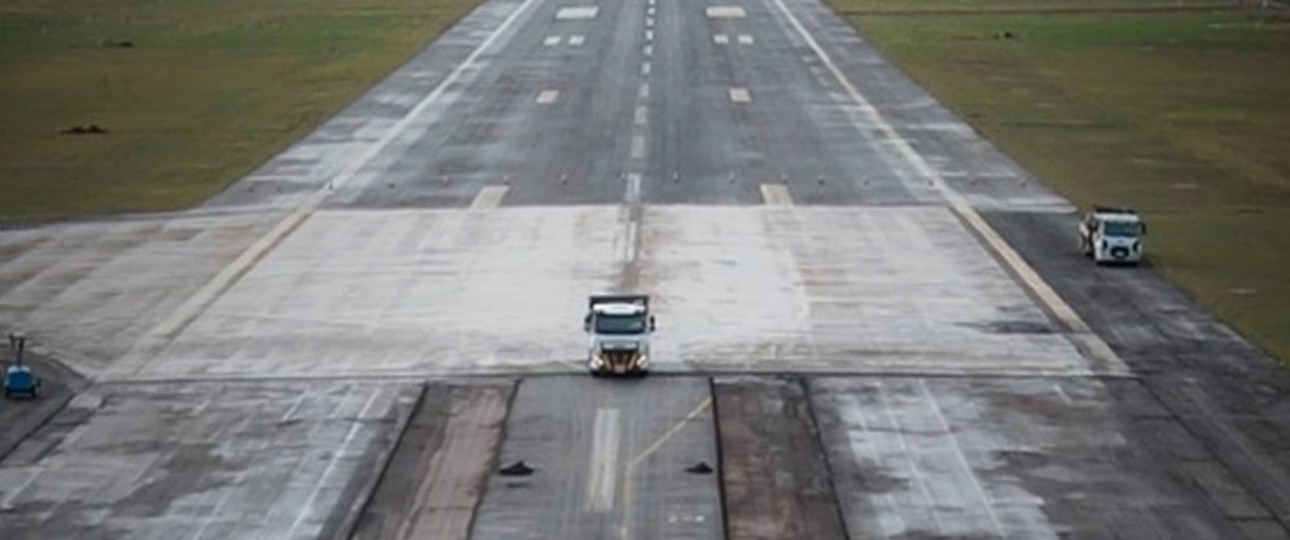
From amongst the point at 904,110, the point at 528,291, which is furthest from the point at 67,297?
the point at 904,110

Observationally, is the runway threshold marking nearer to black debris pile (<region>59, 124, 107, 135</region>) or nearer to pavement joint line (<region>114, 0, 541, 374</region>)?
pavement joint line (<region>114, 0, 541, 374</region>)

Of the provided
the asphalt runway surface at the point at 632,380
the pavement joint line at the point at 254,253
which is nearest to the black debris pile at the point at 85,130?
the asphalt runway surface at the point at 632,380

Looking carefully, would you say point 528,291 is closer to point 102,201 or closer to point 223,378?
point 223,378

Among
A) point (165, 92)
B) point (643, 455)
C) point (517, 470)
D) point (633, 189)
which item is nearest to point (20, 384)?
point (517, 470)

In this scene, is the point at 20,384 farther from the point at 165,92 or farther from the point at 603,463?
the point at 165,92

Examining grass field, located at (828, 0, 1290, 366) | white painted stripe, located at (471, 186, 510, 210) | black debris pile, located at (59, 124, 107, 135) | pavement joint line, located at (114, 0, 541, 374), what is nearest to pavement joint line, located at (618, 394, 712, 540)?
pavement joint line, located at (114, 0, 541, 374)

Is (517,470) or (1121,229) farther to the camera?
(1121,229)
